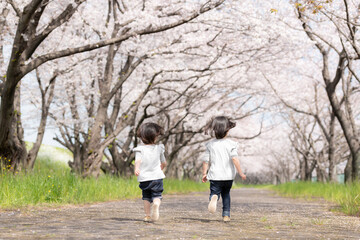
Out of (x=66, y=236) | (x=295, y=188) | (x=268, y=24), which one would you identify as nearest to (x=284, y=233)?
(x=66, y=236)

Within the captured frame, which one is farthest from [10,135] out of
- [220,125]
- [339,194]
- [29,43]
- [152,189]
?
[339,194]

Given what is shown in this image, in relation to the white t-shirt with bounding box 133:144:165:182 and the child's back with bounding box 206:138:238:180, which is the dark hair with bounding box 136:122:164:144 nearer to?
the white t-shirt with bounding box 133:144:165:182

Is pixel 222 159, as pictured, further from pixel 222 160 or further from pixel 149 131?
pixel 149 131

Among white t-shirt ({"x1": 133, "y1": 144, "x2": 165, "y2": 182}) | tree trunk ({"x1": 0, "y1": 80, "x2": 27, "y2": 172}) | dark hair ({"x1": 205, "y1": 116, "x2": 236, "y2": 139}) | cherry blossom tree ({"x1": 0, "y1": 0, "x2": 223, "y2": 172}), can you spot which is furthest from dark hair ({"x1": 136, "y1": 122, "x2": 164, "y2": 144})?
tree trunk ({"x1": 0, "y1": 80, "x2": 27, "y2": 172})

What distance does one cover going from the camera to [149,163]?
545 cm

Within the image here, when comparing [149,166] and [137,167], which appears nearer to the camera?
[137,167]

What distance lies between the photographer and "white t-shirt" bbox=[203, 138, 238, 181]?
5.55 meters

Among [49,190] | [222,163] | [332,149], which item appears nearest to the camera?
[222,163]

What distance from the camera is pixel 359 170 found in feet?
41.0

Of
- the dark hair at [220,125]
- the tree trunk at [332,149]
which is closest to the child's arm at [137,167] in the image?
the dark hair at [220,125]

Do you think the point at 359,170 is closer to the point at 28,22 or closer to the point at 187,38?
the point at 187,38

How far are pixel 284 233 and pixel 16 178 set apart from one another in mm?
5323

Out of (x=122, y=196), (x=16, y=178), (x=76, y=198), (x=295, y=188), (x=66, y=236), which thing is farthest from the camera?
(x=295, y=188)

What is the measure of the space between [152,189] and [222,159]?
3.51 ft
